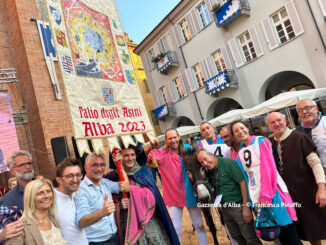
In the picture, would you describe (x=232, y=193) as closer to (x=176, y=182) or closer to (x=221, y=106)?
(x=176, y=182)

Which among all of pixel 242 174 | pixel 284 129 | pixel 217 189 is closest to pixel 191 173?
pixel 217 189

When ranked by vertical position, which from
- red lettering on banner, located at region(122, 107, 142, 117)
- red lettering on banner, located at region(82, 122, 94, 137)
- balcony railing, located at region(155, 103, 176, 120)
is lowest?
red lettering on banner, located at region(82, 122, 94, 137)

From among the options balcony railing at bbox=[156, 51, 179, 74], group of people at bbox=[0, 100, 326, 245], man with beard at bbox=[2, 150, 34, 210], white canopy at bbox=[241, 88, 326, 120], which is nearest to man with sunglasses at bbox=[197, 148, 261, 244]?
group of people at bbox=[0, 100, 326, 245]

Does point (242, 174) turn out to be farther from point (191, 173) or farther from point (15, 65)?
point (15, 65)

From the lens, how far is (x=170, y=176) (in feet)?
11.0

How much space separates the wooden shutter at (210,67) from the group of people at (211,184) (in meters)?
11.8

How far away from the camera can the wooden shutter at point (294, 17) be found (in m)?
10.7

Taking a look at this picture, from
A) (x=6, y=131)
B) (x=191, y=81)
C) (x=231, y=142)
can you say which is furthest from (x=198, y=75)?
(x=231, y=142)

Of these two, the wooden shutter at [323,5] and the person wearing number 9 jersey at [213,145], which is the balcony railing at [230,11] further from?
the person wearing number 9 jersey at [213,145]

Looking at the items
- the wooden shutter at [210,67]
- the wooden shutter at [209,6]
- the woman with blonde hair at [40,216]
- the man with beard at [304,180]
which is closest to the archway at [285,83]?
the wooden shutter at [210,67]

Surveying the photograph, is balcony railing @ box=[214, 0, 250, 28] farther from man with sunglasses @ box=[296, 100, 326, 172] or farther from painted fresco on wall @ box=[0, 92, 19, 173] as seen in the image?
man with sunglasses @ box=[296, 100, 326, 172]

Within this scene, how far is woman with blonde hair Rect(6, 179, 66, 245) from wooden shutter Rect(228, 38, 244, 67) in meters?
12.7

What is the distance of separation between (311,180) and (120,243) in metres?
2.00

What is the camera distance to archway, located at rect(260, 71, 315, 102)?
1227 centimetres
